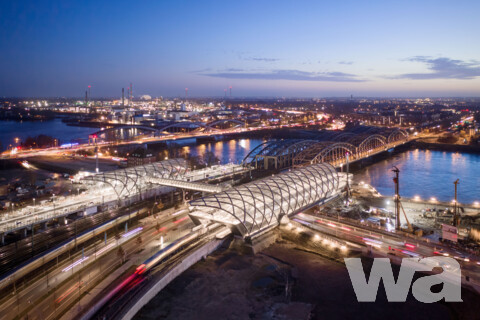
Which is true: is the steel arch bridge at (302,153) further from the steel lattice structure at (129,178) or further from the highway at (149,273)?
the highway at (149,273)

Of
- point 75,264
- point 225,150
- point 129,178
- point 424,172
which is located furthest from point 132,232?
point 225,150

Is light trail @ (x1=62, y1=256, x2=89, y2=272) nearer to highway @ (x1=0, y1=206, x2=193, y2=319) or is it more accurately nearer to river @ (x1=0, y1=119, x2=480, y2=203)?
highway @ (x1=0, y1=206, x2=193, y2=319)

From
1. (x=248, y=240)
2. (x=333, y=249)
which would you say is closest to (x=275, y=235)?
(x=248, y=240)

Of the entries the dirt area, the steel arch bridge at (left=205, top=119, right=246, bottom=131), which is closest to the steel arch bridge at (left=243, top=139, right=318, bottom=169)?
the dirt area

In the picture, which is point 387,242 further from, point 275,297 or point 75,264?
point 75,264

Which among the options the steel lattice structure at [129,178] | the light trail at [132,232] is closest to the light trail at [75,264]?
the light trail at [132,232]

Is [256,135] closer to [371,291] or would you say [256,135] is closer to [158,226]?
[158,226]
